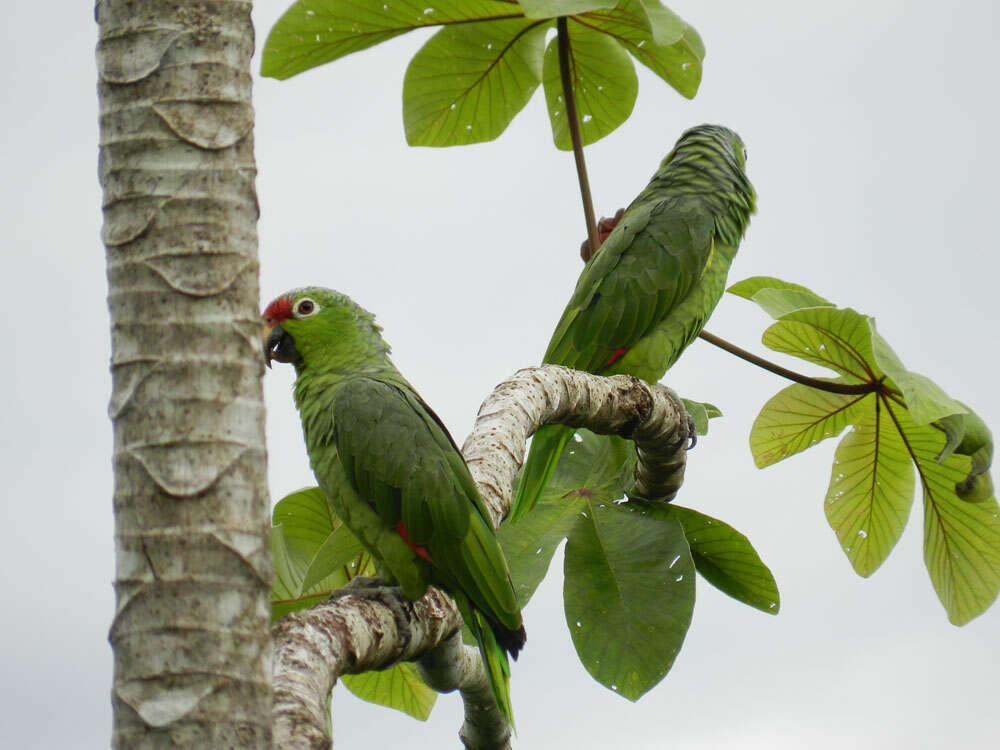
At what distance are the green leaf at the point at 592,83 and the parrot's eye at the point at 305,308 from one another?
4.64 ft

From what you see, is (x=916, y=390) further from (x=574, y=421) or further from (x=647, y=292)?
(x=647, y=292)

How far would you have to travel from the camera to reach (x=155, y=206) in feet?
3.63

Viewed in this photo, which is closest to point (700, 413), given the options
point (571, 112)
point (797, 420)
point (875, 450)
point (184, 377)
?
point (797, 420)

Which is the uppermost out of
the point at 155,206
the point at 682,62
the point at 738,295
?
the point at 682,62

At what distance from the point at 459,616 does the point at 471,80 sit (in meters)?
1.97

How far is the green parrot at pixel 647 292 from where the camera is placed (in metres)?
3.23

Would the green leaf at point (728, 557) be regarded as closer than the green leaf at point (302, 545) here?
Yes

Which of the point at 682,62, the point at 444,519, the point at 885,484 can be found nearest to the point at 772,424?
the point at 885,484

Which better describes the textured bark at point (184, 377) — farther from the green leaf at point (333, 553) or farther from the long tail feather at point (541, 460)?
the long tail feather at point (541, 460)

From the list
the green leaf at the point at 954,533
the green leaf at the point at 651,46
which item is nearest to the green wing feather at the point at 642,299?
the green leaf at the point at 651,46

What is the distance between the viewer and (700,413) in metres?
3.22

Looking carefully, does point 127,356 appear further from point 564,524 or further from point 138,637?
point 564,524

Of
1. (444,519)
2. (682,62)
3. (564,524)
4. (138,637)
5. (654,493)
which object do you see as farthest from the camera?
(682,62)

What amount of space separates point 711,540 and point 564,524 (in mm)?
464
